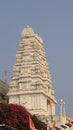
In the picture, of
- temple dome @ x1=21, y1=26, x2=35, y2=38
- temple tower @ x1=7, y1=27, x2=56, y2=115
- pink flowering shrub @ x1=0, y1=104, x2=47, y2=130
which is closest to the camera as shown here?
pink flowering shrub @ x1=0, y1=104, x2=47, y2=130

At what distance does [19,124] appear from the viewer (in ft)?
190

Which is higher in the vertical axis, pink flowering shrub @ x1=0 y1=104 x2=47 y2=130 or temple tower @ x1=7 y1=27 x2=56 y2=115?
temple tower @ x1=7 y1=27 x2=56 y2=115

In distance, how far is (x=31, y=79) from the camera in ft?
321

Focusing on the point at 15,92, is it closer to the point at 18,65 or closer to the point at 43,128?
the point at 18,65

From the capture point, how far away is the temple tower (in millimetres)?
96125

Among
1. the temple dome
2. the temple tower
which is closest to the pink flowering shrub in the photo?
the temple tower

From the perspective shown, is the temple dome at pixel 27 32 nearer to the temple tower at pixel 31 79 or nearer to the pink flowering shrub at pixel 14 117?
the temple tower at pixel 31 79

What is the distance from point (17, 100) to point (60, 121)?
8917 millimetres

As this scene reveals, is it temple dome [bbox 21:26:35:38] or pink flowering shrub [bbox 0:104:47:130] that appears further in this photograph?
temple dome [bbox 21:26:35:38]

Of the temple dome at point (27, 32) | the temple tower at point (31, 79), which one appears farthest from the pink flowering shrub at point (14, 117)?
the temple dome at point (27, 32)

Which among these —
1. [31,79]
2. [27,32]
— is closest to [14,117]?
[31,79]

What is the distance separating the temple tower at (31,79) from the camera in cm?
9612

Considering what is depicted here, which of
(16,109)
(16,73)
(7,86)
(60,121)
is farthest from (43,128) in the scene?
(7,86)

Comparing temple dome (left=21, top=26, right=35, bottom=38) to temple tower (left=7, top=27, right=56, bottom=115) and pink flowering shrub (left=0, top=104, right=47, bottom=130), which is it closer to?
temple tower (left=7, top=27, right=56, bottom=115)
